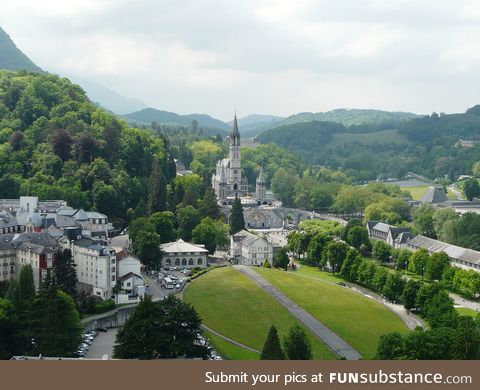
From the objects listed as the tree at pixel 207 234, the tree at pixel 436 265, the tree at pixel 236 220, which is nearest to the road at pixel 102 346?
the tree at pixel 207 234

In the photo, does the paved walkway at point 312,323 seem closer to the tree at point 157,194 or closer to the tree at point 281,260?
the tree at point 281,260

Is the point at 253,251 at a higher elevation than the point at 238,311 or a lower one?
higher

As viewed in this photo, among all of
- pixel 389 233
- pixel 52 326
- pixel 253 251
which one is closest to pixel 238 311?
pixel 52 326

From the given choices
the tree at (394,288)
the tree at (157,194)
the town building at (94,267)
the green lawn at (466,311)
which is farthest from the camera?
the tree at (157,194)

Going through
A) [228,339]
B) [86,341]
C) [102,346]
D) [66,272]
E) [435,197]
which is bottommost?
[228,339]

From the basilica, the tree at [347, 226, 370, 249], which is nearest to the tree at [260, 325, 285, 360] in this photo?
the tree at [347, 226, 370, 249]

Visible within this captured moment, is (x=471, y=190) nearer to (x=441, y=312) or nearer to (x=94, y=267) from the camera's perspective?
(x=441, y=312)

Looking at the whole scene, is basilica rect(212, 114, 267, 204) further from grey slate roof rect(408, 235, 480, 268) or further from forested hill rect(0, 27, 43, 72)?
forested hill rect(0, 27, 43, 72)

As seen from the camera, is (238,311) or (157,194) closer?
(238,311)
